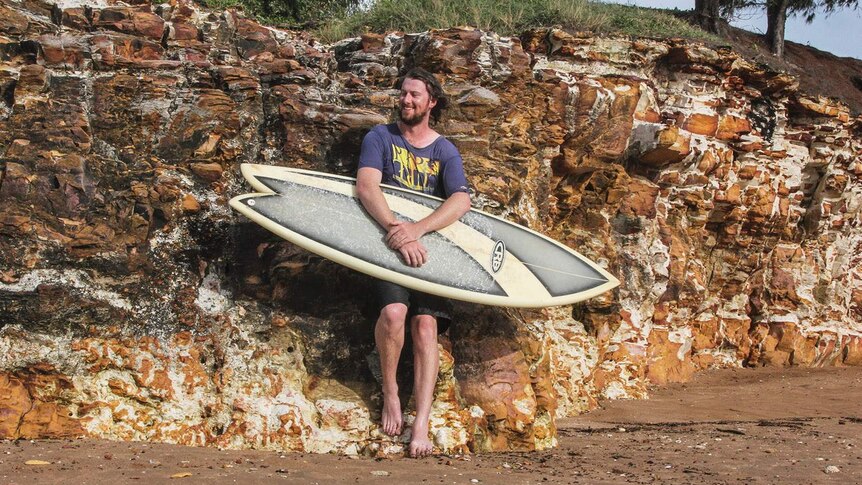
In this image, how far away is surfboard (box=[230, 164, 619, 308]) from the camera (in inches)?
158

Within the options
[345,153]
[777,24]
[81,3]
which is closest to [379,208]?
[345,153]

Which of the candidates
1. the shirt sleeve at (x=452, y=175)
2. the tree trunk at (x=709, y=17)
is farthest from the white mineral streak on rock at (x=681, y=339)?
the tree trunk at (x=709, y=17)

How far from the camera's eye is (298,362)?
13.5 ft

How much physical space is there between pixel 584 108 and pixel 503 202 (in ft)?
5.21

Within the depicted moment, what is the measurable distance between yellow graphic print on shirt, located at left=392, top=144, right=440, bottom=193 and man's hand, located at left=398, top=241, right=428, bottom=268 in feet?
1.46

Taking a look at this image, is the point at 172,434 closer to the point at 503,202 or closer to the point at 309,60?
the point at 503,202

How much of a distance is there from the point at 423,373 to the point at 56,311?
1666mm

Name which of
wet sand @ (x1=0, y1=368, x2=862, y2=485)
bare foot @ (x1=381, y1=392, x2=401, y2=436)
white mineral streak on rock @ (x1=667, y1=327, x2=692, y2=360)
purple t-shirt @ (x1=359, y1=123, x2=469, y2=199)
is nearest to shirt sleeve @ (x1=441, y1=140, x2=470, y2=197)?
purple t-shirt @ (x1=359, y1=123, x2=469, y2=199)

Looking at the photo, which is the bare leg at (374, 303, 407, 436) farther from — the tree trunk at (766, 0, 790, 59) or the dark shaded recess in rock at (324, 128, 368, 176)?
the tree trunk at (766, 0, 790, 59)

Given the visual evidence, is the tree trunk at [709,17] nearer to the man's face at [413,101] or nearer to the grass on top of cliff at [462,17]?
the grass on top of cliff at [462,17]

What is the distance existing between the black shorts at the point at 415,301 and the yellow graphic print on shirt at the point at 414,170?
565 mm

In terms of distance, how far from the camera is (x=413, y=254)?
4.00m

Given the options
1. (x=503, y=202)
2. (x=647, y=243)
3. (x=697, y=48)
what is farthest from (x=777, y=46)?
(x=503, y=202)

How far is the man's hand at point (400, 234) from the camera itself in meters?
4.00
